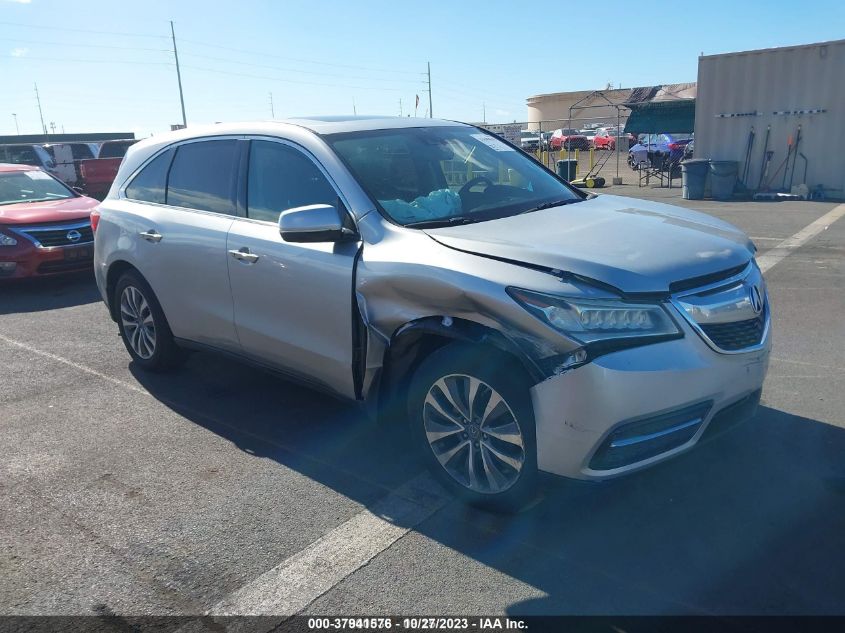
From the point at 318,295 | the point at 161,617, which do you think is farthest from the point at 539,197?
the point at 161,617

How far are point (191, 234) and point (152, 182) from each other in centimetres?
93

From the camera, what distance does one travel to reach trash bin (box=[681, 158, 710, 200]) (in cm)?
1705

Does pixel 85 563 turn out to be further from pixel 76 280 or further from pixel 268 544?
pixel 76 280

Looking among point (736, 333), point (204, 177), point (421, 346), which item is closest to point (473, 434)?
point (421, 346)

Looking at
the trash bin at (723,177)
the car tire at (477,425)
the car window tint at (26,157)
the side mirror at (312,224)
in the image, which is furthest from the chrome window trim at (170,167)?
the car window tint at (26,157)

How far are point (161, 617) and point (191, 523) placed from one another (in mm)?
715

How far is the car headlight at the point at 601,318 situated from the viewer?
2990 mm

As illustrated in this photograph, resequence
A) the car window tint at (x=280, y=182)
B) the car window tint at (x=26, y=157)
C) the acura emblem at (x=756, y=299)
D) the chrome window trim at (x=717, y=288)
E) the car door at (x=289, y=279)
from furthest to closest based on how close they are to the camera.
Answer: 1. the car window tint at (x=26, y=157)
2. the car window tint at (x=280, y=182)
3. the car door at (x=289, y=279)
4. the acura emblem at (x=756, y=299)
5. the chrome window trim at (x=717, y=288)

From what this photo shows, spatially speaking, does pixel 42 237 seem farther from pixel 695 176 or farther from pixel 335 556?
pixel 695 176

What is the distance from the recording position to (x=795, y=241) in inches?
409

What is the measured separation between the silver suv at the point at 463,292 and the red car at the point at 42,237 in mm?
4538

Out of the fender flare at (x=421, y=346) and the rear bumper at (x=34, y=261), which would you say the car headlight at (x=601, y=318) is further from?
the rear bumper at (x=34, y=261)

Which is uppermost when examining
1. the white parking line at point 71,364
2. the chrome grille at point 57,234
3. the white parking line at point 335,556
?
the chrome grille at point 57,234

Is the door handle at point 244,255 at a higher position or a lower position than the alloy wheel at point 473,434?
higher
